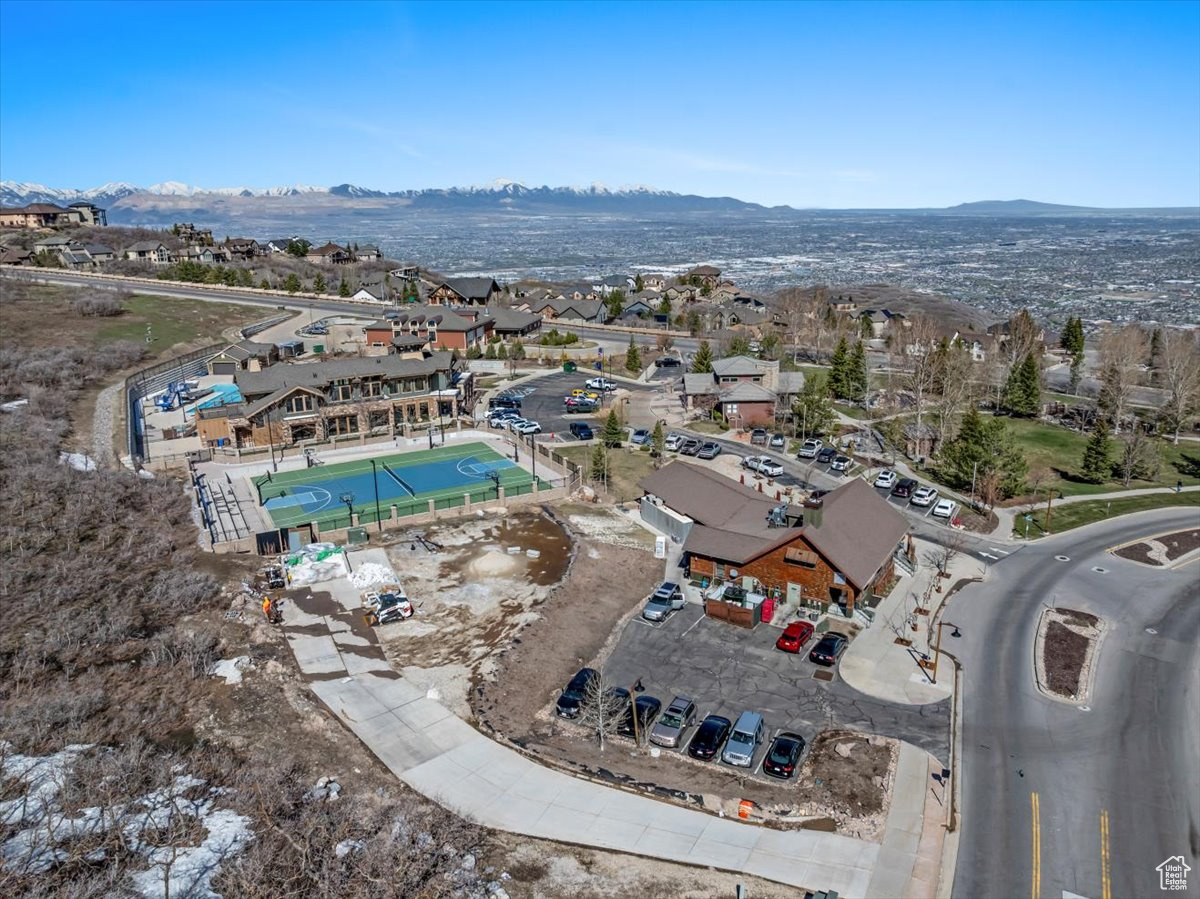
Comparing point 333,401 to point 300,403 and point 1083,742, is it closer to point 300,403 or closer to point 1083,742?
point 300,403

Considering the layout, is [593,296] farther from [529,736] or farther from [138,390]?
[529,736]

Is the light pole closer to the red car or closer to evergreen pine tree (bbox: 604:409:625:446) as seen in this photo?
the red car

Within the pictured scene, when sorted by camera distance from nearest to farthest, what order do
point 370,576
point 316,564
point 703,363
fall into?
point 370,576
point 316,564
point 703,363

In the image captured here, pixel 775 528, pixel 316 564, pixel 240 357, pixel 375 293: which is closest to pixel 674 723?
pixel 775 528

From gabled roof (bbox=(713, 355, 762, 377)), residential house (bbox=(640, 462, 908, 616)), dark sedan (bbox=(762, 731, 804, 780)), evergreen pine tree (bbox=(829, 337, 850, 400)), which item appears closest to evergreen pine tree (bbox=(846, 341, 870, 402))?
evergreen pine tree (bbox=(829, 337, 850, 400))

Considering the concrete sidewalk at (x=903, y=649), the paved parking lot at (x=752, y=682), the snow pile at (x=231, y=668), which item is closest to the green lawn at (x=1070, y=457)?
the concrete sidewalk at (x=903, y=649)

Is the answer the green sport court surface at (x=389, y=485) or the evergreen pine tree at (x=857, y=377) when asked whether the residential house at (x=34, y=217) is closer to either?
the green sport court surface at (x=389, y=485)
